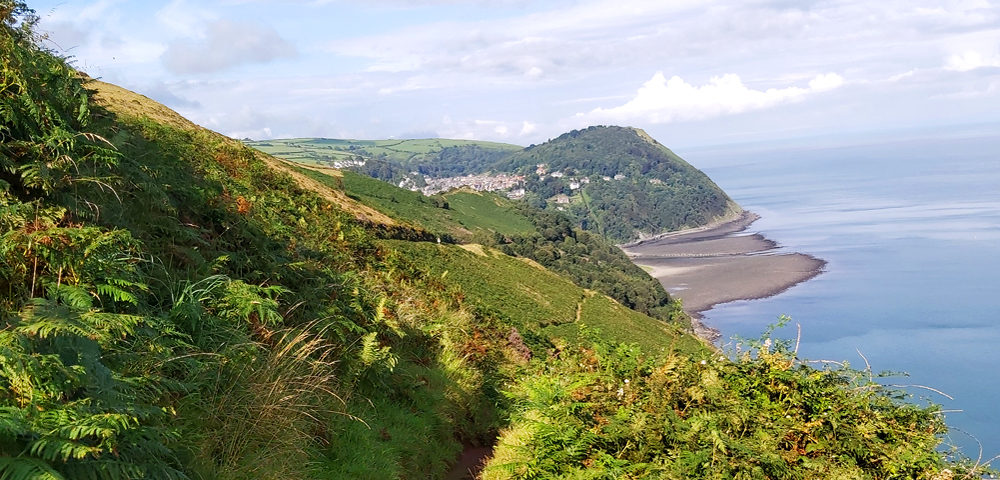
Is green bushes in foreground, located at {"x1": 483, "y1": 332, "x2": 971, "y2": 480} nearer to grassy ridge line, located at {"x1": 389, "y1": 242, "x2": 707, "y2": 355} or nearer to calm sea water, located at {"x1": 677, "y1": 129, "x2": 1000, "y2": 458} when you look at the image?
grassy ridge line, located at {"x1": 389, "y1": 242, "x2": 707, "y2": 355}

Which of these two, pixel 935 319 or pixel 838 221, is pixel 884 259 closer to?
pixel 935 319

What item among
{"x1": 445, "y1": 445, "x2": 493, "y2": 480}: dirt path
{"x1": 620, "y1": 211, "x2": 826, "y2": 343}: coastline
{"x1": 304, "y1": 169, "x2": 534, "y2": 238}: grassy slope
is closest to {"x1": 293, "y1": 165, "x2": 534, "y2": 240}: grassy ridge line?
{"x1": 304, "y1": 169, "x2": 534, "y2": 238}: grassy slope

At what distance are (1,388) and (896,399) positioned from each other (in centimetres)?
740

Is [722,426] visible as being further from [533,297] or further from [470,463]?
[533,297]

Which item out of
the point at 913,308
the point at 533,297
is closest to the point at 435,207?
the point at 533,297

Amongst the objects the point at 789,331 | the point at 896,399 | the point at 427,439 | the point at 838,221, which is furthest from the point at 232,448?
the point at 838,221

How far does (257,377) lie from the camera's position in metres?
4.44

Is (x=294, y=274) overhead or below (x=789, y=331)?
overhead

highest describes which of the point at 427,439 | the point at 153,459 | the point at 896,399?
the point at 153,459

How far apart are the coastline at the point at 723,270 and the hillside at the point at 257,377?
7703 centimetres

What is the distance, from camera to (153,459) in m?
2.93

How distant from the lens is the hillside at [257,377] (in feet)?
9.59

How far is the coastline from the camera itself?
108m

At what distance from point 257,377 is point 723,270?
138965 mm
